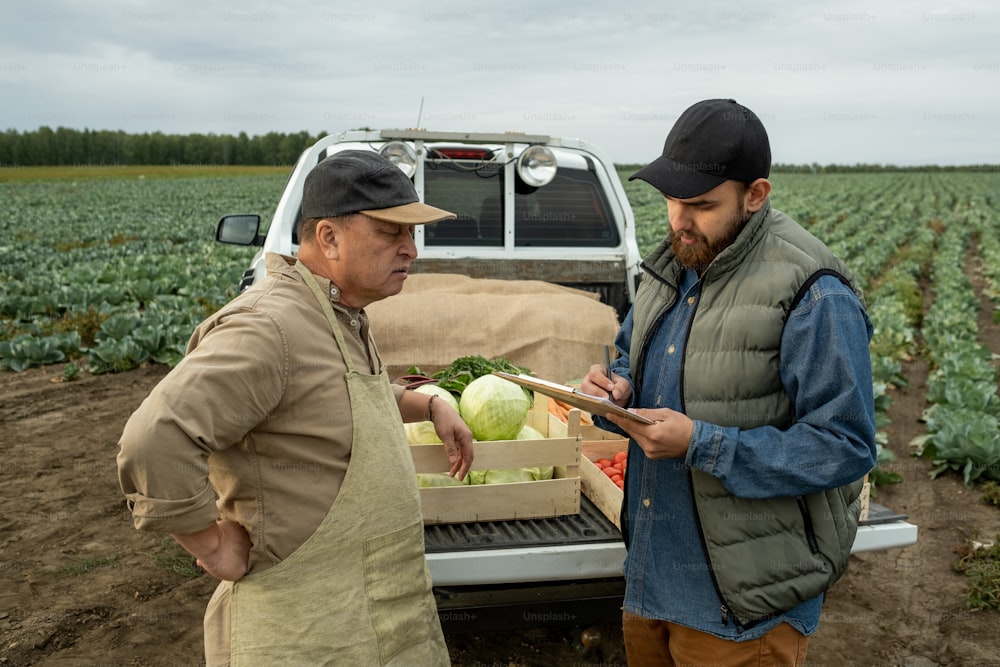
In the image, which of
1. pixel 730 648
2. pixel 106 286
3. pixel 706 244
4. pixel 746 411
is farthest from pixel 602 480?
pixel 106 286

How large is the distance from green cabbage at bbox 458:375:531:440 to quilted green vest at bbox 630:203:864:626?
1367 millimetres

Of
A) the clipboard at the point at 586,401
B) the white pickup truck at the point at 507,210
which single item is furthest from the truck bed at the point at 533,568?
the white pickup truck at the point at 507,210

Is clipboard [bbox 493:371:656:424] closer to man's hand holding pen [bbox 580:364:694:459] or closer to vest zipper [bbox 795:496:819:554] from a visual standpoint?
man's hand holding pen [bbox 580:364:694:459]

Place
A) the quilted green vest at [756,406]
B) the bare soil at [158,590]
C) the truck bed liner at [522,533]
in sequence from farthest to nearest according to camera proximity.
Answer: the bare soil at [158,590]
the truck bed liner at [522,533]
the quilted green vest at [756,406]

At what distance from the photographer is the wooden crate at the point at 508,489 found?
3283 mm

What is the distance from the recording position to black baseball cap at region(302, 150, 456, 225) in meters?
2.17

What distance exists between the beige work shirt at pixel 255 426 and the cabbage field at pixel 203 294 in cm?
616

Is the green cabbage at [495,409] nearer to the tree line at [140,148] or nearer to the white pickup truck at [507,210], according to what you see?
the white pickup truck at [507,210]

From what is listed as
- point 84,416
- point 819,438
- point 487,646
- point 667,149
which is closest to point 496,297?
point 487,646

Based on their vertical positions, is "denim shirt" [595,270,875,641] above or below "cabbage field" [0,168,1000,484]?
above

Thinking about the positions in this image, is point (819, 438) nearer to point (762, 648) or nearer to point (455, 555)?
point (762, 648)

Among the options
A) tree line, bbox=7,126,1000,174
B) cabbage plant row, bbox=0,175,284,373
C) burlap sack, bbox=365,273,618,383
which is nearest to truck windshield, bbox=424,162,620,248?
burlap sack, bbox=365,273,618,383

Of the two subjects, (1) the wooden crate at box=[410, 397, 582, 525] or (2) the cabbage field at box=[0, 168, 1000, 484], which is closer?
(1) the wooden crate at box=[410, 397, 582, 525]

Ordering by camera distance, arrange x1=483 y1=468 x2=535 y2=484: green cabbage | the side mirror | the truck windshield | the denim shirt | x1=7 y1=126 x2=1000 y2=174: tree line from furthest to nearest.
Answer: x1=7 y1=126 x2=1000 y2=174: tree line, the side mirror, the truck windshield, x1=483 y1=468 x2=535 y2=484: green cabbage, the denim shirt
